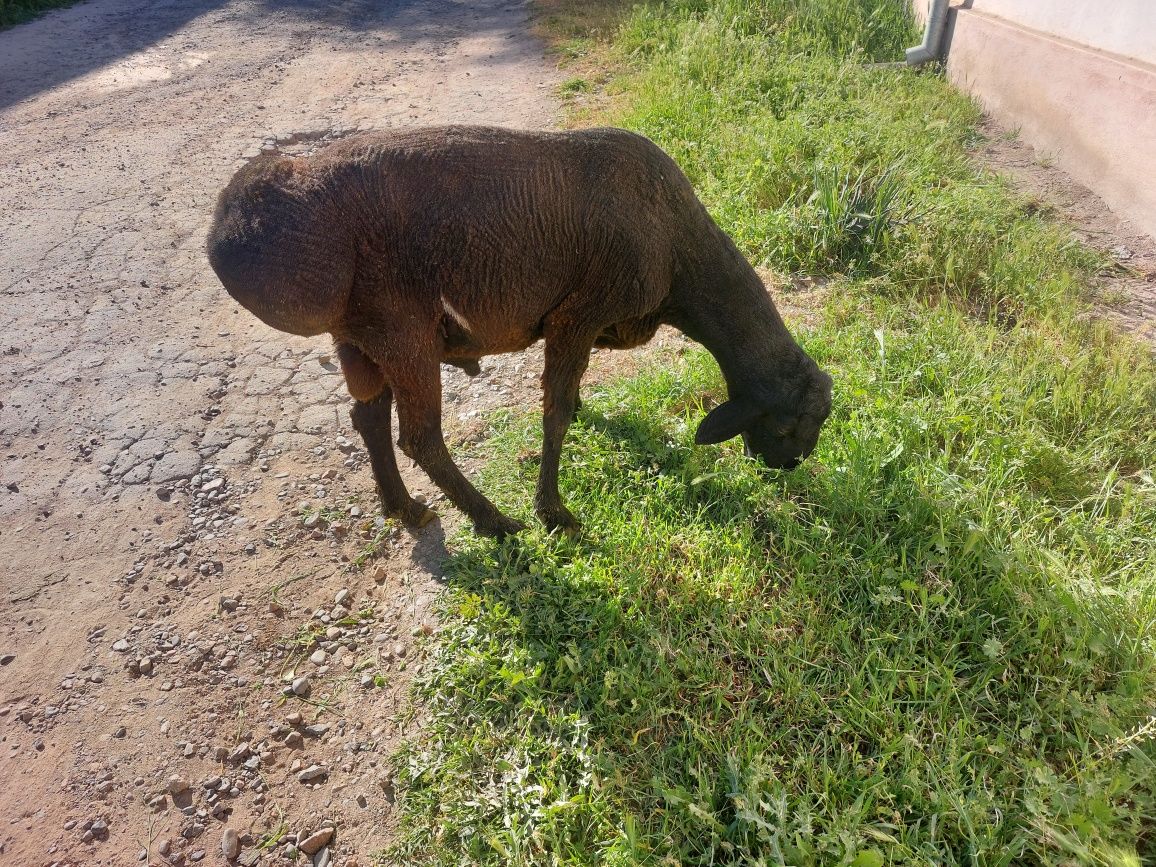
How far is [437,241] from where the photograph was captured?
2855mm

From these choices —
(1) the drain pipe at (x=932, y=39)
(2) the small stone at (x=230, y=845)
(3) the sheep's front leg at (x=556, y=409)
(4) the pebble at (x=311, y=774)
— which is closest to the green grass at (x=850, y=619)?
(3) the sheep's front leg at (x=556, y=409)

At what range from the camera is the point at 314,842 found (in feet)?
8.02

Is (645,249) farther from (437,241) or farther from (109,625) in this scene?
(109,625)

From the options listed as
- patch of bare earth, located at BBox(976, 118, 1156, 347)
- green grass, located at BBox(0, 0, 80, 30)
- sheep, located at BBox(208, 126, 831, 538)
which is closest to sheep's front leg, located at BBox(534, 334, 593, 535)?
sheep, located at BBox(208, 126, 831, 538)

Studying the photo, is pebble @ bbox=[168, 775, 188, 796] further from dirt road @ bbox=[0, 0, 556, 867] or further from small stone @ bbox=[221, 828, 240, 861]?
small stone @ bbox=[221, 828, 240, 861]

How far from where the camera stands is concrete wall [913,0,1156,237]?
539 centimetres

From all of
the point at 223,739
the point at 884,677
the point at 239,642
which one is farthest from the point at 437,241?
the point at 884,677

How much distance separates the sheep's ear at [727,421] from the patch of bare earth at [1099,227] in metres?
3.16

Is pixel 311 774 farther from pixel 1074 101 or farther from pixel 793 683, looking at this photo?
pixel 1074 101

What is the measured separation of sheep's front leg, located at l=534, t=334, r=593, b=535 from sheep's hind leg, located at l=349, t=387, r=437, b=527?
2.34ft

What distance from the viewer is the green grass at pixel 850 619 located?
2.23 m

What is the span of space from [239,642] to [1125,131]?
763cm

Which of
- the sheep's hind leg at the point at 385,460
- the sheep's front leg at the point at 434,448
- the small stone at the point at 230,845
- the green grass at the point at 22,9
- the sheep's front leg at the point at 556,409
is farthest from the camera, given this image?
the green grass at the point at 22,9

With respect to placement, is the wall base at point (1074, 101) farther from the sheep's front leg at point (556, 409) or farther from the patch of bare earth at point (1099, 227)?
the sheep's front leg at point (556, 409)
